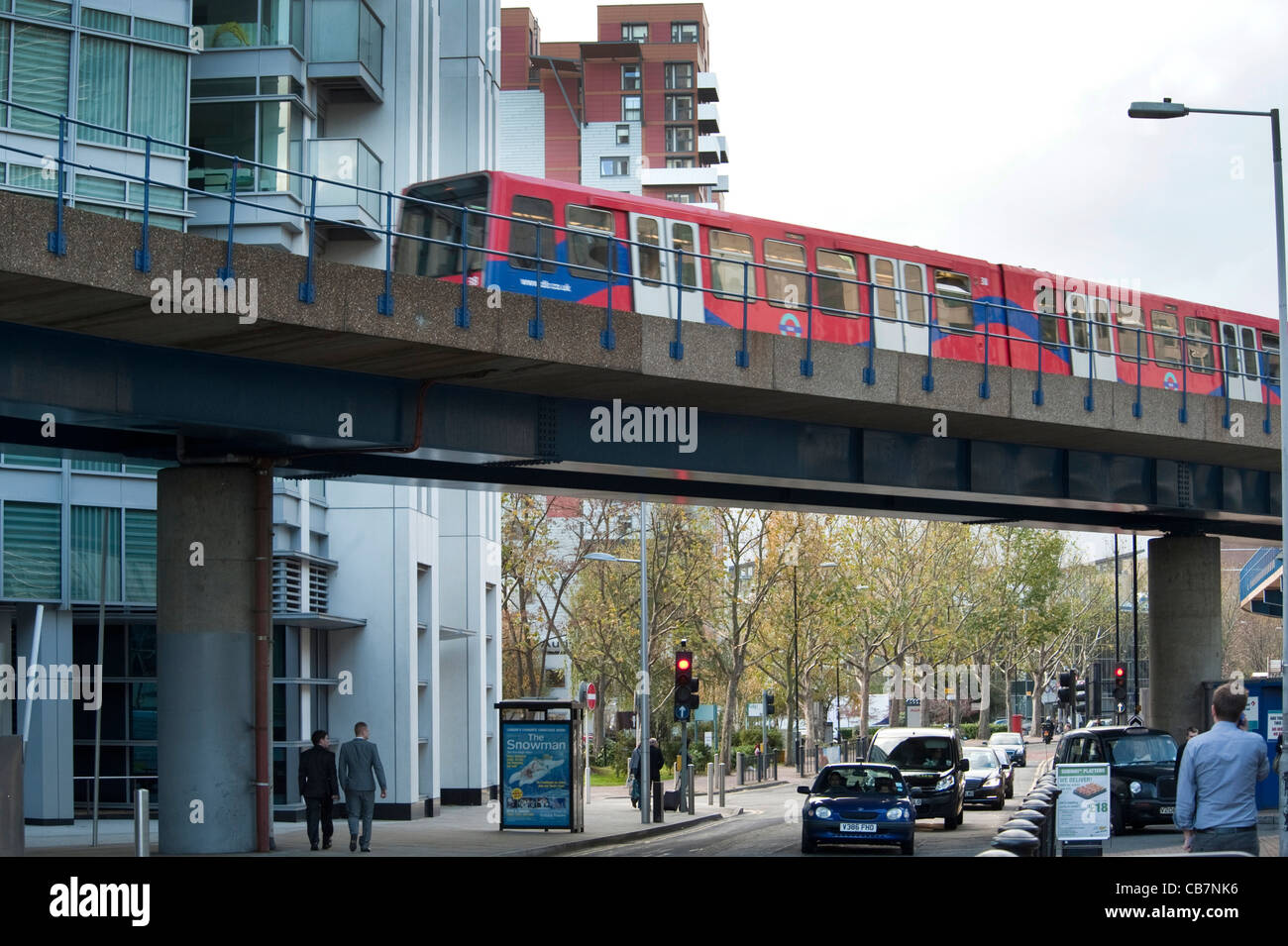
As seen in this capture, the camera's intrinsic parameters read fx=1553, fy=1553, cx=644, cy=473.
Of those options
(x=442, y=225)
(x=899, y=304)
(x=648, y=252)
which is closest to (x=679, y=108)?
(x=899, y=304)

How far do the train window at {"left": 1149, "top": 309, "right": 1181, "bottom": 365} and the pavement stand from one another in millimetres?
13453

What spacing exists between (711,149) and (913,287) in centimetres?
9747

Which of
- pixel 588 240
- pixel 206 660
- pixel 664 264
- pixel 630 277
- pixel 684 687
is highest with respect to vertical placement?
pixel 588 240

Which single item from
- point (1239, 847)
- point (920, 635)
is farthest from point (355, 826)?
point (920, 635)

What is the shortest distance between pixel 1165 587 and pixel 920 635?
3872cm

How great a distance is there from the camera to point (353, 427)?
1720 centimetres

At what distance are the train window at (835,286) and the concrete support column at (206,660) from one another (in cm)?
1120

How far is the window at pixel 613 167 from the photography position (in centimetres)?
11200

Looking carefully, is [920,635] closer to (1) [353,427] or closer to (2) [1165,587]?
(2) [1165,587]

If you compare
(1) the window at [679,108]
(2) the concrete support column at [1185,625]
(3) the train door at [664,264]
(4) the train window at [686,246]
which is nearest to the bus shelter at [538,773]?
(3) the train door at [664,264]

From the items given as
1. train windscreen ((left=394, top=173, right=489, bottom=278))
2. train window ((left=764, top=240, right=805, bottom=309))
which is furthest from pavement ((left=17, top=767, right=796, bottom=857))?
train window ((left=764, top=240, right=805, bottom=309))

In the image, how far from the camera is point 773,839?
25.8 meters

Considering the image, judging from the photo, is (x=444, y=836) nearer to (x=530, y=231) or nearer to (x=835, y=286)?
(x=530, y=231)

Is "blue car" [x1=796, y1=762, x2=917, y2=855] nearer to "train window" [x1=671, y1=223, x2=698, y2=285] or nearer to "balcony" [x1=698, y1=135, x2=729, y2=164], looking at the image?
"train window" [x1=671, y1=223, x2=698, y2=285]
